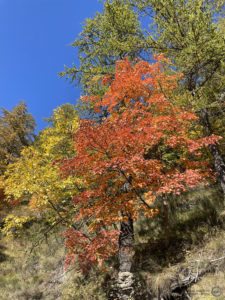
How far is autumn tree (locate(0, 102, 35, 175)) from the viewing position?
19.4m

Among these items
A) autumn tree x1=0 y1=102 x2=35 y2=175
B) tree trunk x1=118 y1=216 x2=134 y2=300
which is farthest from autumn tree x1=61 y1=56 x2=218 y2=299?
autumn tree x1=0 y1=102 x2=35 y2=175

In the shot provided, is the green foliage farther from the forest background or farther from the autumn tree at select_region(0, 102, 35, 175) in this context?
the autumn tree at select_region(0, 102, 35, 175)

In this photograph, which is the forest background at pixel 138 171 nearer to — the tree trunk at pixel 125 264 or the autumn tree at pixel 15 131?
the tree trunk at pixel 125 264

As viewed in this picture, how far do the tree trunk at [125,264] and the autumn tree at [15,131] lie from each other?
15.9 m

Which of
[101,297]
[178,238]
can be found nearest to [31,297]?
[101,297]

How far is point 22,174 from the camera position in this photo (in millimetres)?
8594

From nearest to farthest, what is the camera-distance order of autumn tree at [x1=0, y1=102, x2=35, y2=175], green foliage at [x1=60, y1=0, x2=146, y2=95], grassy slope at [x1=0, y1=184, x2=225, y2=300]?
grassy slope at [x1=0, y1=184, x2=225, y2=300], green foliage at [x1=60, y1=0, x2=146, y2=95], autumn tree at [x1=0, y1=102, x2=35, y2=175]

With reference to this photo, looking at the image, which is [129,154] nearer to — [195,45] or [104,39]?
[195,45]

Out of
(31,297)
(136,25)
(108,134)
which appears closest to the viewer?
(108,134)

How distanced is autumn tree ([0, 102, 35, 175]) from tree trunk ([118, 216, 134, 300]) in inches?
625

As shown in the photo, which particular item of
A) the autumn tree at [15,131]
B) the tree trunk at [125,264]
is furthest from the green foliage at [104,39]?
the autumn tree at [15,131]

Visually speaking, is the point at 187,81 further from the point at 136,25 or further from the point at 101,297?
the point at 101,297

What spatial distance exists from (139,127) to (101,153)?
1.65 metres

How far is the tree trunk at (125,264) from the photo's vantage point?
5.92 m
